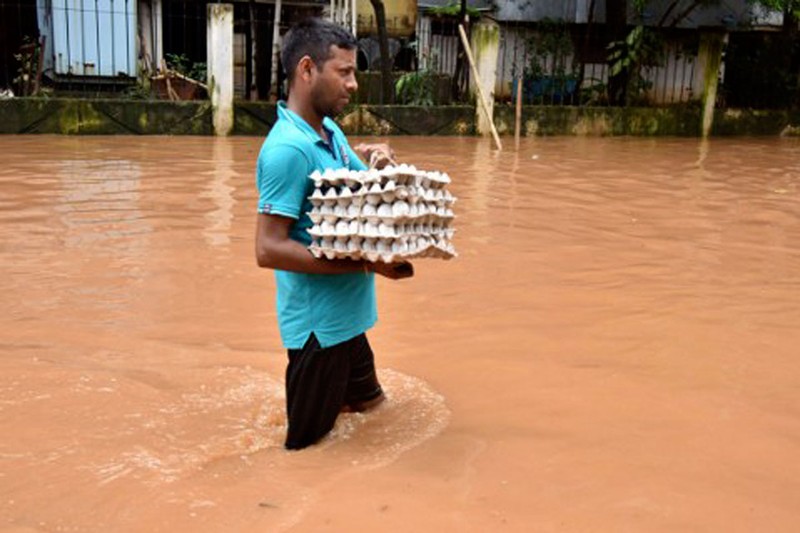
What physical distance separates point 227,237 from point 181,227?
0.49 m

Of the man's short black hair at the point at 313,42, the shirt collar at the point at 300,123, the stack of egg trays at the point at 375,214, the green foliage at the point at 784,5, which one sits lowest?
the stack of egg trays at the point at 375,214

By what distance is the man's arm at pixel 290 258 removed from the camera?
2.58 metres

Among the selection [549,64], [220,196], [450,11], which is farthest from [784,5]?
[220,196]

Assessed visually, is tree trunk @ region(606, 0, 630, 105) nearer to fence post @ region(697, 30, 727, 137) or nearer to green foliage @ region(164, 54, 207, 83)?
fence post @ region(697, 30, 727, 137)

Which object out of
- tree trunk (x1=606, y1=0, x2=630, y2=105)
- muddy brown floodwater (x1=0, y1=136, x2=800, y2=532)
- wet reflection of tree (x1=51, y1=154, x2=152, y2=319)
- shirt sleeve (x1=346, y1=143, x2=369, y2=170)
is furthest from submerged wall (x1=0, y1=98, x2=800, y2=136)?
shirt sleeve (x1=346, y1=143, x2=369, y2=170)

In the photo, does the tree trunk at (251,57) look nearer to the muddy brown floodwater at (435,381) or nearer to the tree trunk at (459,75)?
the tree trunk at (459,75)

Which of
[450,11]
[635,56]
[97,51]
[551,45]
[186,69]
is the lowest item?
[186,69]

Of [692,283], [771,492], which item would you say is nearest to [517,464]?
[771,492]

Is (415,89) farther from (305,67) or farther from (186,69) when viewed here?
(305,67)

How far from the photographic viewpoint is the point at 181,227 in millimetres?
6422

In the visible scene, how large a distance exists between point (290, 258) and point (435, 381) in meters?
1.26

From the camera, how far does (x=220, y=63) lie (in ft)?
41.9

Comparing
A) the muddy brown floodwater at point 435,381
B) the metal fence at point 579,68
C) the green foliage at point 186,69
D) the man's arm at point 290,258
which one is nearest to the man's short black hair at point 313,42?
the man's arm at point 290,258

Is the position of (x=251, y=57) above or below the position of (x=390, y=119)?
above
